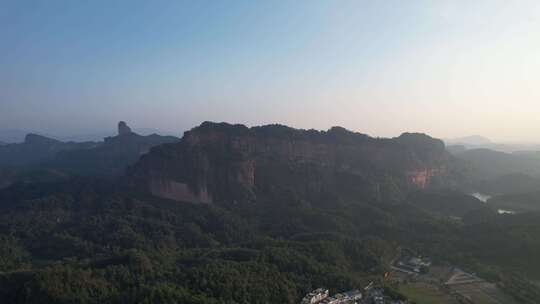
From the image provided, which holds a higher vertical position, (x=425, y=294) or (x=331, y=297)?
(x=331, y=297)

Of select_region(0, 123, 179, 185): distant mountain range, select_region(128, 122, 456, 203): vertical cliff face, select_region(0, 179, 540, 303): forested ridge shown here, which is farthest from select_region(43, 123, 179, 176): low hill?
select_region(0, 179, 540, 303): forested ridge

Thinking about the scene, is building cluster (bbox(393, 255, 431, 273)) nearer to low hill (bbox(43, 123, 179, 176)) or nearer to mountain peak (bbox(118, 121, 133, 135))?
low hill (bbox(43, 123, 179, 176))

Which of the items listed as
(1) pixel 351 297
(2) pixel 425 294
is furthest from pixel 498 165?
(1) pixel 351 297

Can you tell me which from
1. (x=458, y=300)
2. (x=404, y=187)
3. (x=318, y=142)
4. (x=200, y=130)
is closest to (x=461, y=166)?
(x=404, y=187)

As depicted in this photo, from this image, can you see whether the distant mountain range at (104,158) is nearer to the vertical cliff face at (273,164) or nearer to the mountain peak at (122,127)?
the mountain peak at (122,127)

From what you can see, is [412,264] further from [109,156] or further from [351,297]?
[109,156]

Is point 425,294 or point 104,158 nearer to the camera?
point 425,294

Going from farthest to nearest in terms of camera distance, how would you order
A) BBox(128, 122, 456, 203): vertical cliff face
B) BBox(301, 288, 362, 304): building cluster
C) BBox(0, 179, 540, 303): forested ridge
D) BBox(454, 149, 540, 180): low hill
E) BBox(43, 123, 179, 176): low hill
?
BBox(454, 149, 540, 180): low hill
BBox(43, 123, 179, 176): low hill
BBox(128, 122, 456, 203): vertical cliff face
BBox(301, 288, 362, 304): building cluster
BBox(0, 179, 540, 303): forested ridge

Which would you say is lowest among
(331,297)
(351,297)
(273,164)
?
(351,297)

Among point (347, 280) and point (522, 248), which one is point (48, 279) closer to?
point (347, 280)
